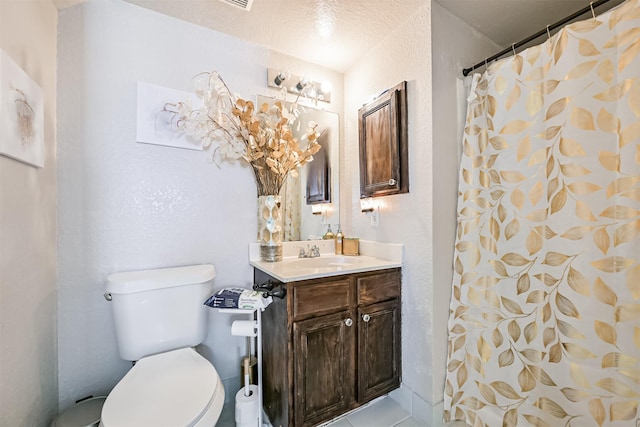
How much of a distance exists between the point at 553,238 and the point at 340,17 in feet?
5.25

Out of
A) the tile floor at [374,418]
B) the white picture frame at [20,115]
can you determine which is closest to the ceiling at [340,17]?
the white picture frame at [20,115]

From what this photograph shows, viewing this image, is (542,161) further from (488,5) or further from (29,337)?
(29,337)

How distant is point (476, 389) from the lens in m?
1.37

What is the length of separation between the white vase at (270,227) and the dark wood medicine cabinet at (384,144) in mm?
649

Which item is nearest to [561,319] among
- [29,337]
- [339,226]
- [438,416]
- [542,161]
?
[542,161]

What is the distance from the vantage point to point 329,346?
1337 mm

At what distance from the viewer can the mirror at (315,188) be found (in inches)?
72.6

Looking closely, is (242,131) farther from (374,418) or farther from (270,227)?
(374,418)

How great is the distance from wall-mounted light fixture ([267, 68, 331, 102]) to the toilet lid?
1639mm

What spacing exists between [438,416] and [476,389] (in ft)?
0.84

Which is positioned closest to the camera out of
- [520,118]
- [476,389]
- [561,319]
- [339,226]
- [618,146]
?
[618,146]

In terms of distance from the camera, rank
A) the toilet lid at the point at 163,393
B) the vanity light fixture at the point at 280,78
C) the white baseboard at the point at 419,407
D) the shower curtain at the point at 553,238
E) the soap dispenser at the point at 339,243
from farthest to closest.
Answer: the soap dispenser at the point at 339,243
the vanity light fixture at the point at 280,78
the white baseboard at the point at 419,407
the shower curtain at the point at 553,238
the toilet lid at the point at 163,393

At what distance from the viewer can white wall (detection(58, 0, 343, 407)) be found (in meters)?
1.29

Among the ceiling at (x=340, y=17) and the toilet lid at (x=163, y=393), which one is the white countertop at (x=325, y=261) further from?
the ceiling at (x=340, y=17)
